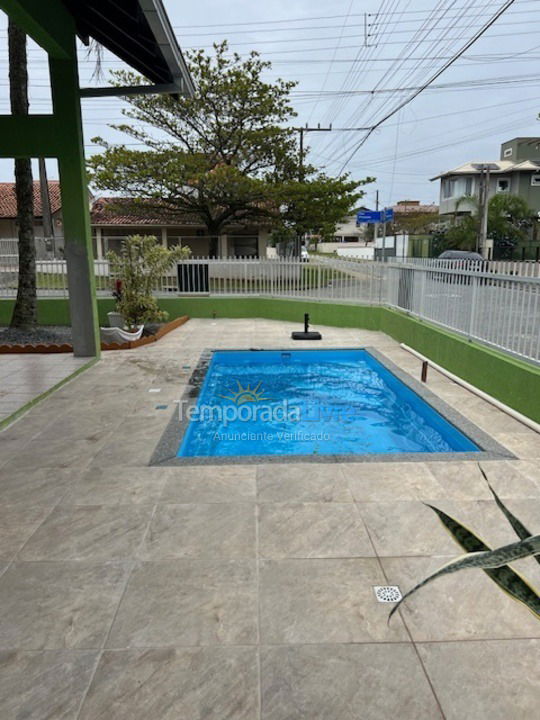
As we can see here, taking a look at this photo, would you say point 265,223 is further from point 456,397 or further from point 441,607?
point 441,607

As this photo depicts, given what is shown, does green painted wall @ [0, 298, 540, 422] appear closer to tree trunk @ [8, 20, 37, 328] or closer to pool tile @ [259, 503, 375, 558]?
tree trunk @ [8, 20, 37, 328]

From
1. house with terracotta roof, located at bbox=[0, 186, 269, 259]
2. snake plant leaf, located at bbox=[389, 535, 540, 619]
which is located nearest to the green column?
snake plant leaf, located at bbox=[389, 535, 540, 619]

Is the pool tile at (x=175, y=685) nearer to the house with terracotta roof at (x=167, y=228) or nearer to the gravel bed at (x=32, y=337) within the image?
the gravel bed at (x=32, y=337)

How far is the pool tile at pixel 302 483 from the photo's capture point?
372cm

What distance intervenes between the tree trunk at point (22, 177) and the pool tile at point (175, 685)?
8.96 meters

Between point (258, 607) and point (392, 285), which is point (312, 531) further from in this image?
point (392, 285)

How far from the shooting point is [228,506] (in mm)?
3582

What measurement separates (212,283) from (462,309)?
7.93 meters

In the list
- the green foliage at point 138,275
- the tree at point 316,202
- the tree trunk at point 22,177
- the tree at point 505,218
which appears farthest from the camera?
the tree at point 505,218

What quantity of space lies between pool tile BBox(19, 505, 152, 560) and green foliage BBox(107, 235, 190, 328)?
7.57m

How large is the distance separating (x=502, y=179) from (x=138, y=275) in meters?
34.8

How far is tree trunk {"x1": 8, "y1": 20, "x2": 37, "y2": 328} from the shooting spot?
29.7ft

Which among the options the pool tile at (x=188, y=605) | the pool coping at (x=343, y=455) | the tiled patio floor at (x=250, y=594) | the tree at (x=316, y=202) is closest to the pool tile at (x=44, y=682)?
the tiled patio floor at (x=250, y=594)

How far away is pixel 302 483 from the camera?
3961mm
